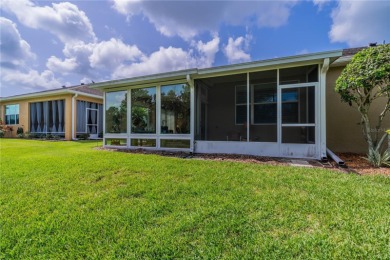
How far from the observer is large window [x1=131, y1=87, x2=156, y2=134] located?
350 inches

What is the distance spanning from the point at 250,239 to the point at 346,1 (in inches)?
380

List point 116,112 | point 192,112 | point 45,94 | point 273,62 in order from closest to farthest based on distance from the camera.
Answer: point 273,62 < point 192,112 < point 116,112 < point 45,94

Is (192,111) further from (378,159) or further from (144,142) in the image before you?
(378,159)

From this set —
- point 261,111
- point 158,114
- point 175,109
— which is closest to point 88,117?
point 158,114

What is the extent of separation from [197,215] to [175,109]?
20.1ft

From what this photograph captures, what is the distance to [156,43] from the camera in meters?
12.8

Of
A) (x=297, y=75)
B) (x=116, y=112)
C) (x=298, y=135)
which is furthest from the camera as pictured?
(x=116, y=112)

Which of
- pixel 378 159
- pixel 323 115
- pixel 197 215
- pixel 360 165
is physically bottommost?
pixel 197 215

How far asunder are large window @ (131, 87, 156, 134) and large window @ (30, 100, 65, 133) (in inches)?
370

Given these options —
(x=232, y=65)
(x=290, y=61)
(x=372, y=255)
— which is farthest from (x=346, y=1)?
(x=372, y=255)

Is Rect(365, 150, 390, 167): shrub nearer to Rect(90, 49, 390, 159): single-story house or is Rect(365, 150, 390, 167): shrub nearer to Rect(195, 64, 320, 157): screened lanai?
Rect(90, 49, 390, 159): single-story house

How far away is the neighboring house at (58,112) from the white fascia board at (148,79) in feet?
21.8

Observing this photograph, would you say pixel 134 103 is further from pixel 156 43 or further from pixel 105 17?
pixel 156 43

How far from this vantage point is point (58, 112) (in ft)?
50.9
